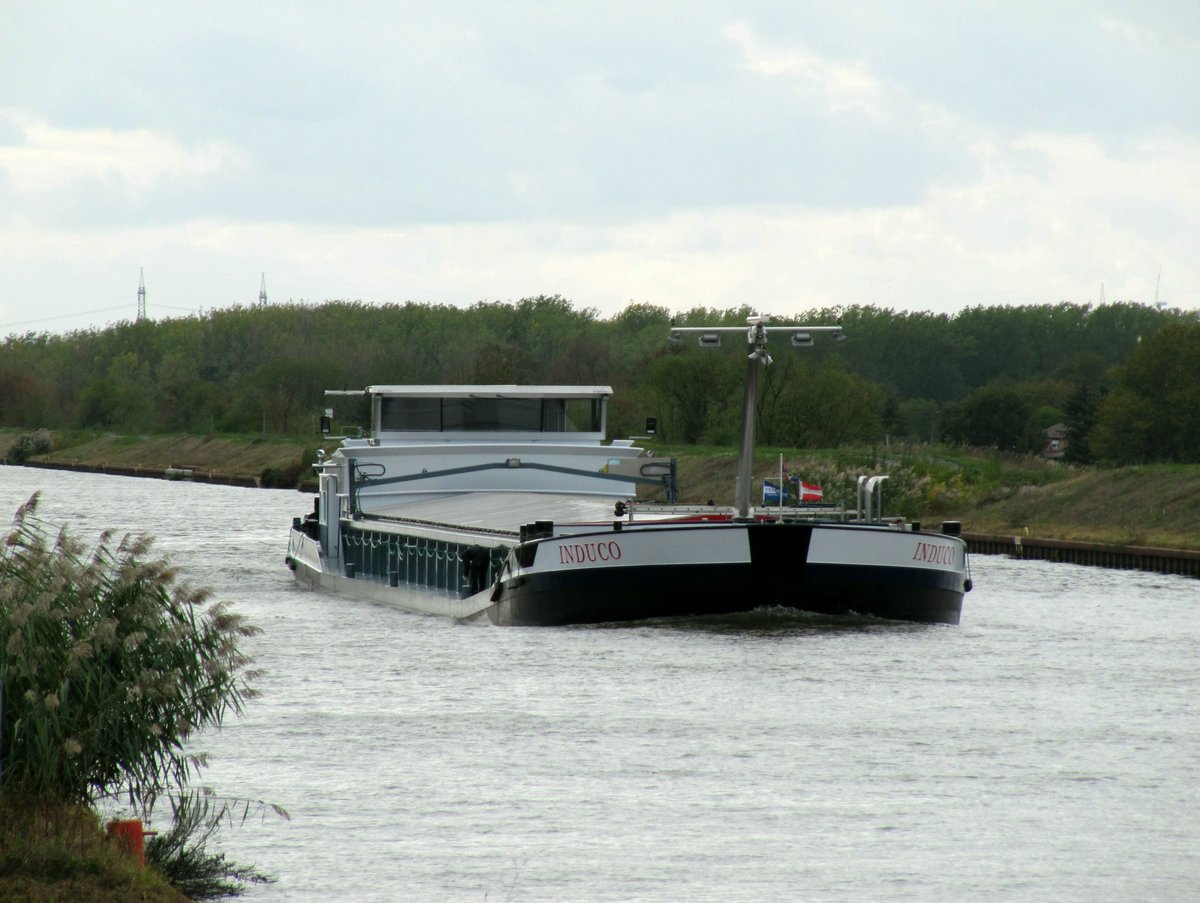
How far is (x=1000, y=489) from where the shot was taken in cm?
5203

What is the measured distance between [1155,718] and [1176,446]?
168 ft

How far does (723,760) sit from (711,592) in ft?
23.2

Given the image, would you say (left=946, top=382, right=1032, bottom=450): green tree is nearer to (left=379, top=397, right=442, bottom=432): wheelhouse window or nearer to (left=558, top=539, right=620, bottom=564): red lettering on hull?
(left=379, top=397, right=442, bottom=432): wheelhouse window

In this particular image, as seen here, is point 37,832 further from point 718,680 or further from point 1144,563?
point 1144,563

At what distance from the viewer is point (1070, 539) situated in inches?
1704

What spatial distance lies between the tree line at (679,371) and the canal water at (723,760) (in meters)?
32.0

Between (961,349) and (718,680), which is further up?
(961,349)

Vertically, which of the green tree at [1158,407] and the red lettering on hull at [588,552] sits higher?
the green tree at [1158,407]

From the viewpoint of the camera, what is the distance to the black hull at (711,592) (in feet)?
71.6

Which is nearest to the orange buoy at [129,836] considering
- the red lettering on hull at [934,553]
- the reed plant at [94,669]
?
the reed plant at [94,669]

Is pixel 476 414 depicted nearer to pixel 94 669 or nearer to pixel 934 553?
pixel 934 553

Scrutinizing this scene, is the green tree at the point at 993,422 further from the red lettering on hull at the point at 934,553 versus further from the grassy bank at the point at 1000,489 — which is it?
the red lettering on hull at the point at 934,553

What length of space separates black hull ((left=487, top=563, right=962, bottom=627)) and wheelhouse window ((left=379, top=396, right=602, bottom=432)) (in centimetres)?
976

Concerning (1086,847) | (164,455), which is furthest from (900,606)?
(164,455)
